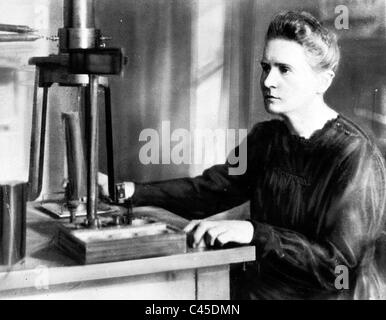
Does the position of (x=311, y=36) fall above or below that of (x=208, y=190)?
above

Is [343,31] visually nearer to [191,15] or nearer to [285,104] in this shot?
[285,104]

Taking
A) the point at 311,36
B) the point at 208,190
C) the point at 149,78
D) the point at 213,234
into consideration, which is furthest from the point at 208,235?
the point at 149,78

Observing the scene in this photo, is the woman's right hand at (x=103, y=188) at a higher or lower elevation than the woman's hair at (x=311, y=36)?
lower

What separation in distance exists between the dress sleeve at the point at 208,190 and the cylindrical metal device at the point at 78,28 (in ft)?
1.34

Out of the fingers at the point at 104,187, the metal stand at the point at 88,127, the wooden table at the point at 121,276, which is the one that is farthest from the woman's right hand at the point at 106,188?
the wooden table at the point at 121,276

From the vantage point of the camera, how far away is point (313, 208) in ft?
4.54

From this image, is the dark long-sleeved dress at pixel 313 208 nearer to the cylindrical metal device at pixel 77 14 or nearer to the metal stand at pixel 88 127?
the metal stand at pixel 88 127

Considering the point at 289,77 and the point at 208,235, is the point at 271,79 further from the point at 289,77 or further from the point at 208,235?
the point at 208,235

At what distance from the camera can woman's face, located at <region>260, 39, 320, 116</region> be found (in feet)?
4.73

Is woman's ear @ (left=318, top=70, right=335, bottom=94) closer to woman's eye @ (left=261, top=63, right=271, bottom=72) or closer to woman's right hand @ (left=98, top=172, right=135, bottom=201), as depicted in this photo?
woman's eye @ (left=261, top=63, right=271, bottom=72)

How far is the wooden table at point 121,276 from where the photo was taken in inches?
40.1

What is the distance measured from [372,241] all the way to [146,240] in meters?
0.61

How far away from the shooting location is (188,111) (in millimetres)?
1827

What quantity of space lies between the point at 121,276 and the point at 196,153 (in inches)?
29.9
